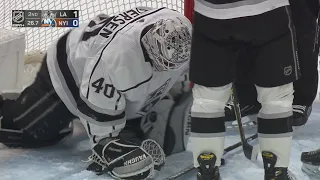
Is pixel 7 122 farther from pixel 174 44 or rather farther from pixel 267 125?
pixel 267 125

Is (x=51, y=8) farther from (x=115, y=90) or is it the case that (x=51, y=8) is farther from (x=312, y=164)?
(x=312, y=164)

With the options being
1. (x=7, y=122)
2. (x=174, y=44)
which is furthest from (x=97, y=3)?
(x=174, y=44)

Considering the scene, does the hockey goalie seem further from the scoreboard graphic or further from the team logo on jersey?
the scoreboard graphic

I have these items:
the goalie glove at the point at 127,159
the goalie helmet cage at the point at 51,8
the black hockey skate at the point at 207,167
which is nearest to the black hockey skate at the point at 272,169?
the black hockey skate at the point at 207,167

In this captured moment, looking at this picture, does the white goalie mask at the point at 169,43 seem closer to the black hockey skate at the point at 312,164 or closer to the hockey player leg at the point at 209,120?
the hockey player leg at the point at 209,120

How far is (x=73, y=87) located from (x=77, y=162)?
0.68 feet

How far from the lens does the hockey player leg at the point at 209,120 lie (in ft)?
3.22

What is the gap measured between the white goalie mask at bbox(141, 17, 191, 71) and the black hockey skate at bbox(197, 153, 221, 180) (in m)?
0.26

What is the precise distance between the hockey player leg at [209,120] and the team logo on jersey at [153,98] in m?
0.32

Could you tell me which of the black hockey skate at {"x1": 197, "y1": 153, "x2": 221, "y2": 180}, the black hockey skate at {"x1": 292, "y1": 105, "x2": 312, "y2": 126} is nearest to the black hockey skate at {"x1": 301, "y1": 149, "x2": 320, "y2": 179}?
the black hockey skate at {"x1": 292, "y1": 105, "x2": 312, "y2": 126}

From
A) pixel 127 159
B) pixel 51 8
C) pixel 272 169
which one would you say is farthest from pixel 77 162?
pixel 51 8

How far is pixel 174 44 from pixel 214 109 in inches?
8.5

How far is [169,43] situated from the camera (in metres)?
1.13

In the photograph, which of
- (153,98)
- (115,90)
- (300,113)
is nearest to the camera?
(115,90)
